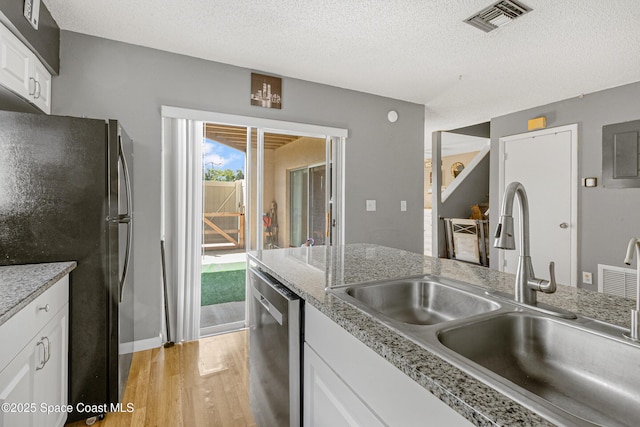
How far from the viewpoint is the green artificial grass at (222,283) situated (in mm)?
3049

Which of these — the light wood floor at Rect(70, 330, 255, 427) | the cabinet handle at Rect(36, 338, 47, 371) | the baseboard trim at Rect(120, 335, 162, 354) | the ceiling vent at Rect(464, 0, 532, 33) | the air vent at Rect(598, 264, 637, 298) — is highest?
the ceiling vent at Rect(464, 0, 532, 33)

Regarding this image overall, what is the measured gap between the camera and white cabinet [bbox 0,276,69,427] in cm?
108

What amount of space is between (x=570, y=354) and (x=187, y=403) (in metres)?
1.98

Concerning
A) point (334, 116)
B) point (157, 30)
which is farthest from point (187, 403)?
point (334, 116)

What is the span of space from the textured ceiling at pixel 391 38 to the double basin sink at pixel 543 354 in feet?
6.63

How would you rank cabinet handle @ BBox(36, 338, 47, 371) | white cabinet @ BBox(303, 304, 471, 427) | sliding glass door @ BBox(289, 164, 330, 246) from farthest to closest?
sliding glass door @ BBox(289, 164, 330, 246) → cabinet handle @ BBox(36, 338, 47, 371) → white cabinet @ BBox(303, 304, 471, 427)

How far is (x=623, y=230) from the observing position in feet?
11.2

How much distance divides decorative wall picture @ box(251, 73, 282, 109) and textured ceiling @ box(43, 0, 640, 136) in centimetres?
10

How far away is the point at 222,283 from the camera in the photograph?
3.19 meters

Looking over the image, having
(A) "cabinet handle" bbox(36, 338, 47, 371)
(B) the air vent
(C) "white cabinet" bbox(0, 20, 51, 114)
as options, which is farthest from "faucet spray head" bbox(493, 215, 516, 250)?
(B) the air vent

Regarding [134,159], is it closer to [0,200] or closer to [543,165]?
[0,200]

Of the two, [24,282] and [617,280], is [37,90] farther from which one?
[617,280]

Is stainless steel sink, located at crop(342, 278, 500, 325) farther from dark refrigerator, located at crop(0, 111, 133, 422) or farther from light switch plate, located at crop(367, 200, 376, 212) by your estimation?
light switch plate, located at crop(367, 200, 376, 212)

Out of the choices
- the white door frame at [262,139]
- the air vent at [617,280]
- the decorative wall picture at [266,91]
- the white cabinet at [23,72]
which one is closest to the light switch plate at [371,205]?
the white door frame at [262,139]
